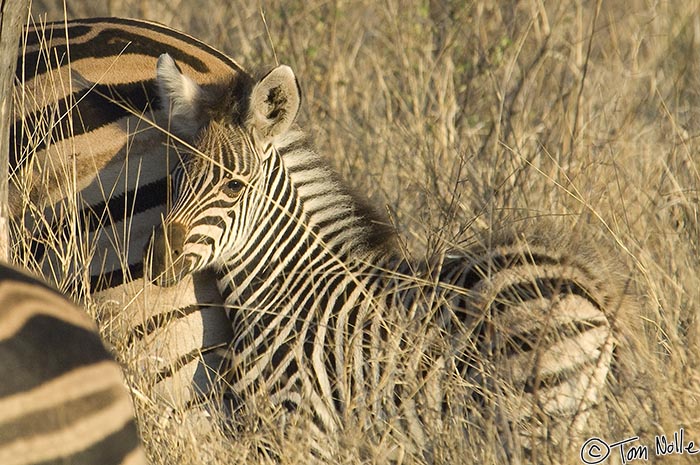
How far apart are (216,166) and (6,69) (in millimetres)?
908

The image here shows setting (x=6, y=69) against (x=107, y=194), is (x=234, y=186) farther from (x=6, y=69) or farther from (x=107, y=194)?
(x=6, y=69)

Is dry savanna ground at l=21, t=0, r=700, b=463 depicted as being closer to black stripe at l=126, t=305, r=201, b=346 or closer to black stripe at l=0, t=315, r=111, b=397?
black stripe at l=126, t=305, r=201, b=346

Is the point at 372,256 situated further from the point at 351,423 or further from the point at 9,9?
the point at 9,9

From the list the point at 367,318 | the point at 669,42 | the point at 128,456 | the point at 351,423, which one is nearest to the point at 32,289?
the point at 128,456

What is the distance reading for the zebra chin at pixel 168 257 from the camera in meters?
4.26

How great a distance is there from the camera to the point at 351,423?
3848mm

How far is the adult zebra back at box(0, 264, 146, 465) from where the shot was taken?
2564mm

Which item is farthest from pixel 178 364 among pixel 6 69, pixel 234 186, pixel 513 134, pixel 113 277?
pixel 513 134

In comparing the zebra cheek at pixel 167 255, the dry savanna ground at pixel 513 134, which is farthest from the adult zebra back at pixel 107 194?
the dry savanna ground at pixel 513 134

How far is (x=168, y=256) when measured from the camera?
4.24m

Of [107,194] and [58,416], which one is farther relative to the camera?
[107,194]

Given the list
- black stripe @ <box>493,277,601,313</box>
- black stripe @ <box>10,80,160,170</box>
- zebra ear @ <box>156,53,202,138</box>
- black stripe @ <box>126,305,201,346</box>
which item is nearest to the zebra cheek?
black stripe @ <box>126,305,201,346</box>

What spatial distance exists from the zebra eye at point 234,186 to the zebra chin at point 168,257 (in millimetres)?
260
